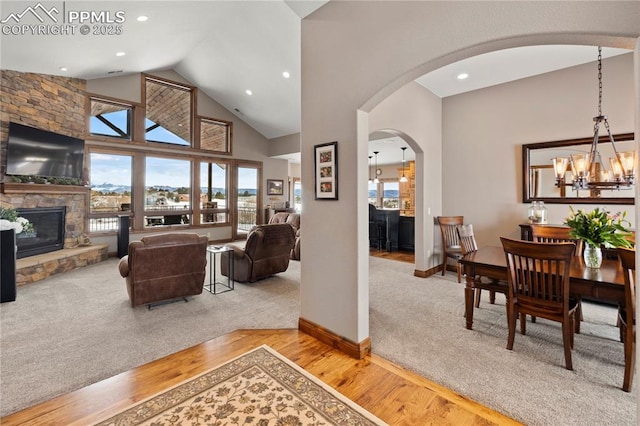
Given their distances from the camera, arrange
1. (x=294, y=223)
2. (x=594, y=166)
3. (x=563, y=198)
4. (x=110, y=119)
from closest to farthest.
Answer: (x=594, y=166) → (x=563, y=198) → (x=294, y=223) → (x=110, y=119)

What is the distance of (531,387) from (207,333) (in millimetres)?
2838

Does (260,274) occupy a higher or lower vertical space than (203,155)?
lower

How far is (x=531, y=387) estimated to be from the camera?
2.09 meters

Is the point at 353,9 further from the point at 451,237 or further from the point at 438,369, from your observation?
the point at 451,237

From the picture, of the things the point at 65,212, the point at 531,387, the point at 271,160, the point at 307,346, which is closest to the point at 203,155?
the point at 271,160

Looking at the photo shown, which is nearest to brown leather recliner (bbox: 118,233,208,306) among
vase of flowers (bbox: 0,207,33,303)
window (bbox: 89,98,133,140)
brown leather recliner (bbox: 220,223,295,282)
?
brown leather recliner (bbox: 220,223,295,282)

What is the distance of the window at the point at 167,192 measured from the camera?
744 centimetres

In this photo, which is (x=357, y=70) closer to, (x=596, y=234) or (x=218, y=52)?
(x=596, y=234)

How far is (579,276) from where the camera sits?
2338 mm

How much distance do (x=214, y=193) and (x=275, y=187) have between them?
2.20 metres

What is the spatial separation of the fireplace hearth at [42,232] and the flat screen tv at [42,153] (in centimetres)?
69

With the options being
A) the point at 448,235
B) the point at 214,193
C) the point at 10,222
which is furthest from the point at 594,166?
the point at 214,193

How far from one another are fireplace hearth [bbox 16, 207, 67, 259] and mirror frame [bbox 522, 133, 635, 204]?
8.19m

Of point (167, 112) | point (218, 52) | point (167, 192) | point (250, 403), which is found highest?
point (218, 52)
